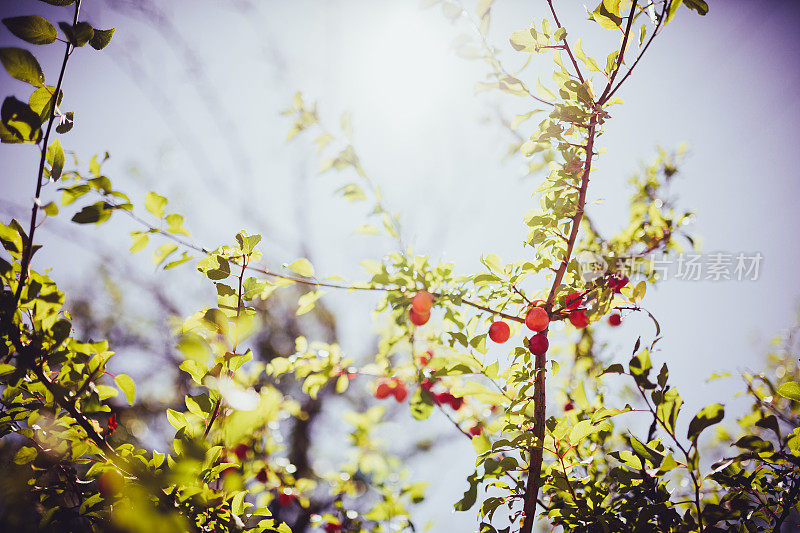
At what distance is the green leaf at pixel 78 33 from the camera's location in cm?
71

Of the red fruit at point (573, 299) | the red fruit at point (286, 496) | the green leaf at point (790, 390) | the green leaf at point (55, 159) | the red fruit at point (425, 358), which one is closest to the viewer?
the green leaf at point (55, 159)

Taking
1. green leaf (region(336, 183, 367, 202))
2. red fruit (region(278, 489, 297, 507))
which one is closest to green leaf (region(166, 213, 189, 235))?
green leaf (region(336, 183, 367, 202))

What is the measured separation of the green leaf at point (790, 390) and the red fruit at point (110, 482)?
5.41 feet

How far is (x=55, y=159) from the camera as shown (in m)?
0.78

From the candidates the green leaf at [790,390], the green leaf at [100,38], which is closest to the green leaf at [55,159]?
the green leaf at [100,38]

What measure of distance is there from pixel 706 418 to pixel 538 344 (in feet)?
1.39

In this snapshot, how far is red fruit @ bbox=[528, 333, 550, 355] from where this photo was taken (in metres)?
1.05

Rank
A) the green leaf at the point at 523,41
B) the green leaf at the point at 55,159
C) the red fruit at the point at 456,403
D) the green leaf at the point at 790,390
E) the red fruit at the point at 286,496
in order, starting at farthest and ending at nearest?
the red fruit at the point at 286,496
the red fruit at the point at 456,403
the green leaf at the point at 523,41
the green leaf at the point at 790,390
the green leaf at the point at 55,159

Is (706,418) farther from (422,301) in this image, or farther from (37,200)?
(37,200)

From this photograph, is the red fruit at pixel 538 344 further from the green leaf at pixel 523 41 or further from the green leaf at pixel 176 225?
the green leaf at pixel 176 225

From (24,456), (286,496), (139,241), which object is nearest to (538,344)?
(139,241)

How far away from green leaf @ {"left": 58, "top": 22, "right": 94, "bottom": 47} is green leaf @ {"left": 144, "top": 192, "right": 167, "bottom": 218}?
33 centimetres

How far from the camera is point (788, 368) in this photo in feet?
9.18

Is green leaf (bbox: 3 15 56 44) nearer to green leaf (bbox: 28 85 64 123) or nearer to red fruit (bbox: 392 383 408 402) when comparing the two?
green leaf (bbox: 28 85 64 123)
